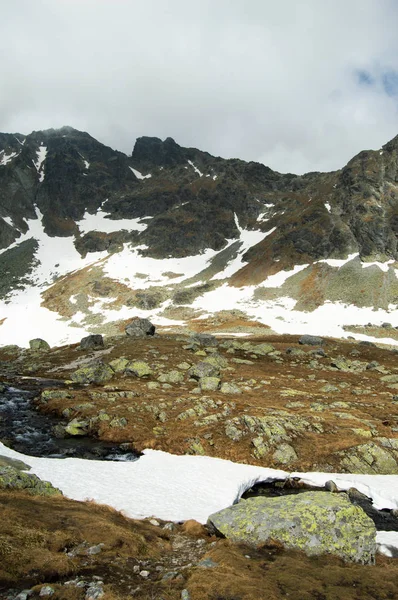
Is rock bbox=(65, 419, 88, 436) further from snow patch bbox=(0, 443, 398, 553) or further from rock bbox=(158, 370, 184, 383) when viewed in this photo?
rock bbox=(158, 370, 184, 383)

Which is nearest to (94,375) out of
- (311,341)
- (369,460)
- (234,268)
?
(369,460)

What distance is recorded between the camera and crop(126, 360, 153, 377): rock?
39969 millimetres

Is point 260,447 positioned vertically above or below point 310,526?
below

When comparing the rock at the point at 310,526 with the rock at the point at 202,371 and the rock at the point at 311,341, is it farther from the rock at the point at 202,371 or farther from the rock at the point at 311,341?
the rock at the point at 311,341

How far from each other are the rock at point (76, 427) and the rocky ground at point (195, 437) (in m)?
0.09

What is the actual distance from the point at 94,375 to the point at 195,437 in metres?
19.4

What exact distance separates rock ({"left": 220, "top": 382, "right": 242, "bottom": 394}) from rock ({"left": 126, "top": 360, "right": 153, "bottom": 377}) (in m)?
9.48

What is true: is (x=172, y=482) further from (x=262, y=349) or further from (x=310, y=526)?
(x=262, y=349)

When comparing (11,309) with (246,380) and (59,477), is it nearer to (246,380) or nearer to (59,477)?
(246,380)

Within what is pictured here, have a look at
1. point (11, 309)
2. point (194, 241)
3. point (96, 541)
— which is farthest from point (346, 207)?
point (96, 541)

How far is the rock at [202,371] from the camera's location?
3948 cm

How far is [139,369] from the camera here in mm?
40531

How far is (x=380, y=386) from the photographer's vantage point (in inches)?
1516

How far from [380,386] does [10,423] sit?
117 ft
